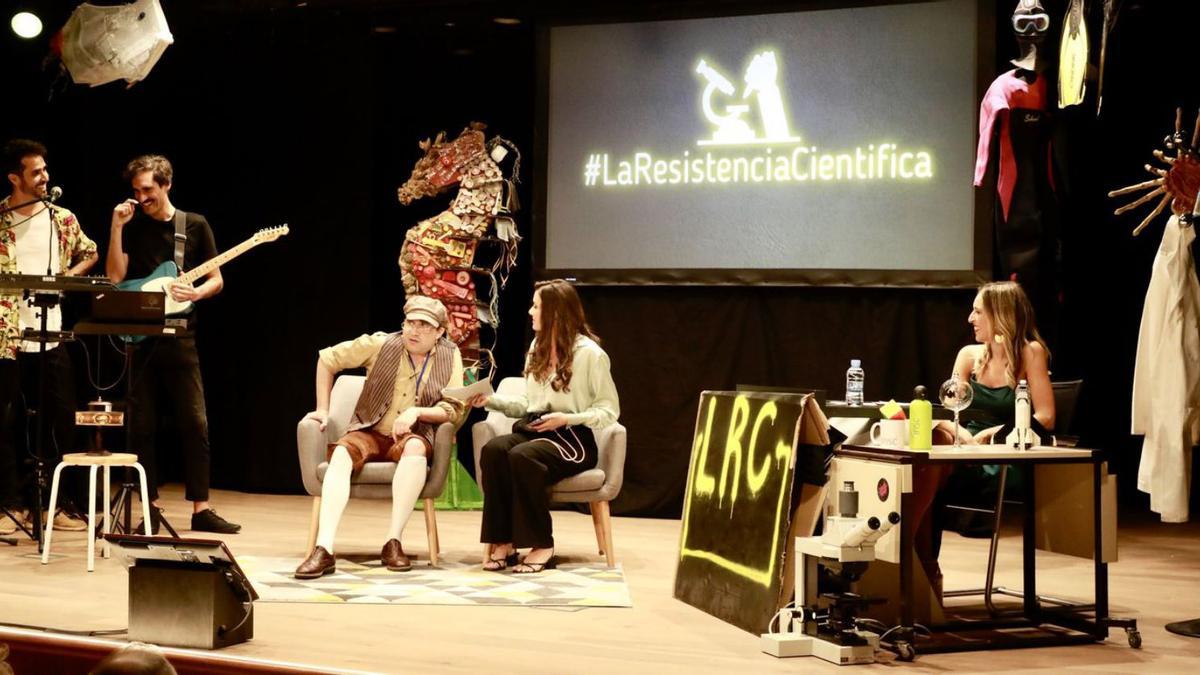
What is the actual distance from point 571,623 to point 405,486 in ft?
4.07

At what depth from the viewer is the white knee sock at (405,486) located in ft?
16.9

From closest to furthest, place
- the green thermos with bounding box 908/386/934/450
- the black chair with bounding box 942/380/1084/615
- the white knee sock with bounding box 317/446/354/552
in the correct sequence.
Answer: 1. the green thermos with bounding box 908/386/934/450
2. the black chair with bounding box 942/380/1084/615
3. the white knee sock with bounding box 317/446/354/552

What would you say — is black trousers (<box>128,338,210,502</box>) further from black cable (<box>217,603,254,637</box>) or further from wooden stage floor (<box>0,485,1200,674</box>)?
black cable (<box>217,603,254,637</box>)

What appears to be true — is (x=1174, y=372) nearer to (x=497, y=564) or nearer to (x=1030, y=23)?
(x=1030, y=23)

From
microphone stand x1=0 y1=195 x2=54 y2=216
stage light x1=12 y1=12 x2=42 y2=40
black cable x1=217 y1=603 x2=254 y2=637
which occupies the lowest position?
black cable x1=217 y1=603 x2=254 y2=637

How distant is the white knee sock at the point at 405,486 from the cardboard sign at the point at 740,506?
1142 mm

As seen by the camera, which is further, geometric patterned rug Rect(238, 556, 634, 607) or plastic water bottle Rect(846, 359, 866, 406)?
plastic water bottle Rect(846, 359, 866, 406)

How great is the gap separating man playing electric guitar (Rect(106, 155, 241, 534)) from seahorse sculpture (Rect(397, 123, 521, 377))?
1.42m

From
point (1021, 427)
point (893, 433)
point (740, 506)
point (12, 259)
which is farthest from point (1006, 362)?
point (12, 259)

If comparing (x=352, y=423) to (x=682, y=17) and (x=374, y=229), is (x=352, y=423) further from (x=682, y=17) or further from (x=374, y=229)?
(x=682, y=17)

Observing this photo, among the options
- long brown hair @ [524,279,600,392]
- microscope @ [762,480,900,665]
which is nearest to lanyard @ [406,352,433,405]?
long brown hair @ [524,279,600,392]

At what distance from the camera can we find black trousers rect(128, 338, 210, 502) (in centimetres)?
608

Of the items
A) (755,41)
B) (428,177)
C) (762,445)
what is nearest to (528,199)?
(428,177)

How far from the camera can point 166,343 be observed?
19.9ft
